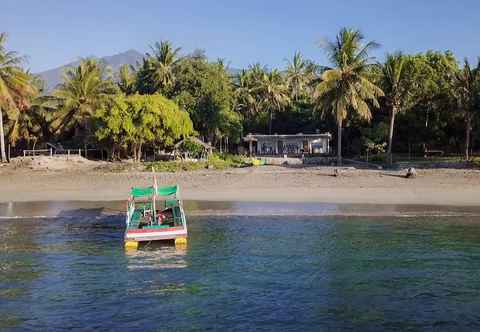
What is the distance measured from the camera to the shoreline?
36.0 meters

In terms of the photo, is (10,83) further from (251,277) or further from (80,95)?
(251,277)

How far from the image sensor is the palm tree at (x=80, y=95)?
193 ft

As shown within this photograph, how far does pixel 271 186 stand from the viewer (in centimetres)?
3978

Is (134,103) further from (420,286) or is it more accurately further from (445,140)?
(420,286)

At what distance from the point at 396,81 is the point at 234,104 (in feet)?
79.4

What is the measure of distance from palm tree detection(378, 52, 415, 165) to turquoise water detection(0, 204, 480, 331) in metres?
26.4

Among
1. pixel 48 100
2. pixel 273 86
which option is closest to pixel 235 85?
pixel 273 86

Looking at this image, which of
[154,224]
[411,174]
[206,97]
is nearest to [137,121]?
[206,97]

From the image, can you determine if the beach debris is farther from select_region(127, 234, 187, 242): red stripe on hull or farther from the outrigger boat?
select_region(127, 234, 187, 242): red stripe on hull

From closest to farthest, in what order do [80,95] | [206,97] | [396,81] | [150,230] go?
[150,230]
[396,81]
[80,95]
[206,97]

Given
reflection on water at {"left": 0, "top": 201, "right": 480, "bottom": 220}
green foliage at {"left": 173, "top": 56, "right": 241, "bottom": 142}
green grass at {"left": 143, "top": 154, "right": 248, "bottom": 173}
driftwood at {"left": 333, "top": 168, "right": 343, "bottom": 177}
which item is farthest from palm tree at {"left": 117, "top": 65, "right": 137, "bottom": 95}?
reflection on water at {"left": 0, "top": 201, "right": 480, "bottom": 220}

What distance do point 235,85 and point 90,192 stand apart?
137 ft

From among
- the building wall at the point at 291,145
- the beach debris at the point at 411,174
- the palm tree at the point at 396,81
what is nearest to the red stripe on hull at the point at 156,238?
the beach debris at the point at 411,174

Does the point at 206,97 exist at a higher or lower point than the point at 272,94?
lower
